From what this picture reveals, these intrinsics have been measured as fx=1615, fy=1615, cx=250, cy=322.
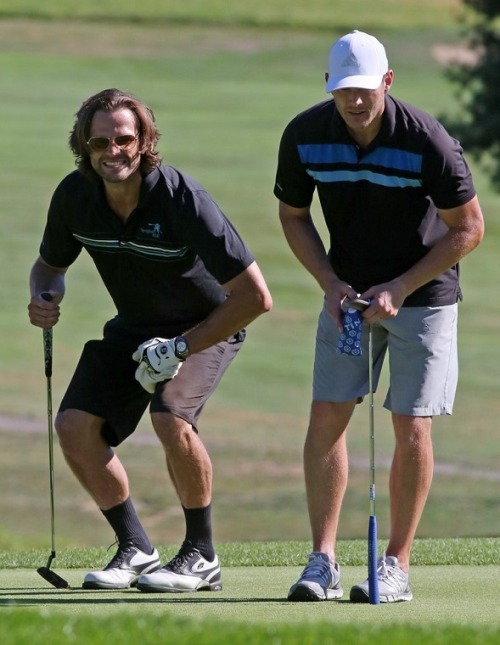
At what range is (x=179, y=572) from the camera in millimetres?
6402

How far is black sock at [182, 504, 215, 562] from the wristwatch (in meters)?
0.67

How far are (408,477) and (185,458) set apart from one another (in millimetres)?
876

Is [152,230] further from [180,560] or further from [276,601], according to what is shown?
[276,601]

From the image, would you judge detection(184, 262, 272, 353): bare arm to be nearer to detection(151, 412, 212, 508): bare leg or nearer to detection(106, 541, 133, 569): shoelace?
detection(151, 412, 212, 508): bare leg

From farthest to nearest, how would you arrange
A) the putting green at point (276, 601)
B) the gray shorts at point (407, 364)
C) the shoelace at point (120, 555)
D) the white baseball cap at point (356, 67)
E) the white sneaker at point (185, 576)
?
1. the shoelace at point (120, 555)
2. the white sneaker at point (185, 576)
3. the gray shorts at point (407, 364)
4. the white baseball cap at point (356, 67)
5. the putting green at point (276, 601)

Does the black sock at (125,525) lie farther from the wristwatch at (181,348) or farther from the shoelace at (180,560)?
the wristwatch at (181,348)

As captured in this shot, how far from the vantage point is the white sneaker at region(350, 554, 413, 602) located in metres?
5.89

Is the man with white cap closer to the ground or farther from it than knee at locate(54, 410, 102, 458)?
farther from it

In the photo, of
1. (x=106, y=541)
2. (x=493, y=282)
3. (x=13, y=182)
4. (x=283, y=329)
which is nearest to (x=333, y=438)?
(x=106, y=541)

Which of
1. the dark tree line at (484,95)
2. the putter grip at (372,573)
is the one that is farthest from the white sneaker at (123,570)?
the dark tree line at (484,95)

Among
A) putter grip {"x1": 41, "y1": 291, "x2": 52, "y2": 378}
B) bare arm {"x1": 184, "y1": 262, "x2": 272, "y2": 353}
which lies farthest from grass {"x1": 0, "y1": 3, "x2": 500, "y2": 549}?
bare arm {"x1": 184, "y1": 262, "x2": 272, "y2": 353}

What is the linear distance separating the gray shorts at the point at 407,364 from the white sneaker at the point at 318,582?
0.64 meters

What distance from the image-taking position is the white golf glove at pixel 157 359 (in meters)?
6.23

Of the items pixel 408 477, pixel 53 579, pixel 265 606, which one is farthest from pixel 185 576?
pixel 408 477
